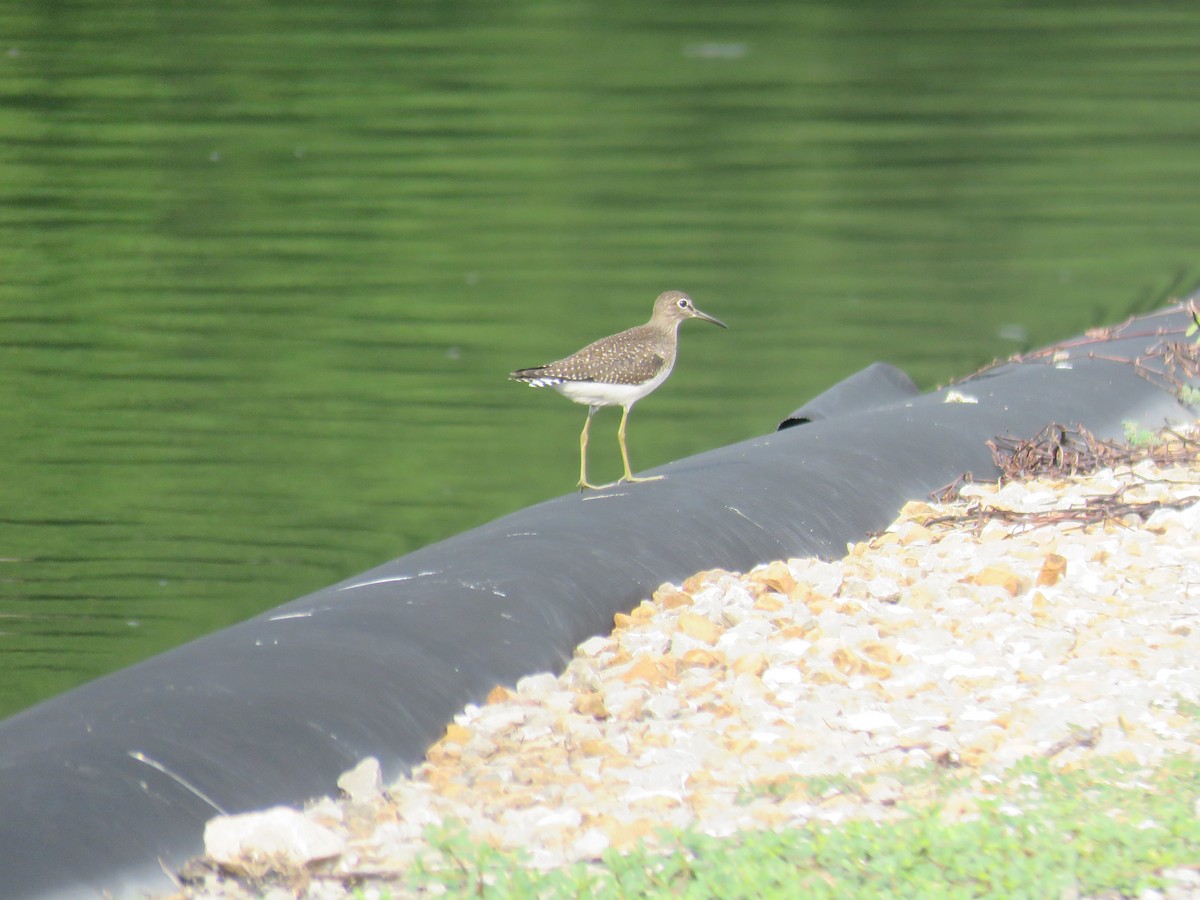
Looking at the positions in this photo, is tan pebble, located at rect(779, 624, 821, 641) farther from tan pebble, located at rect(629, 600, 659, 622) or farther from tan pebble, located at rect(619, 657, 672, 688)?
tan pebble, located at rect(629, 600, 659, 622)

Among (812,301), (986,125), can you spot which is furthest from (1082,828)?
(986,125)

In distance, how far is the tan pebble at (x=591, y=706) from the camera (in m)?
4.59

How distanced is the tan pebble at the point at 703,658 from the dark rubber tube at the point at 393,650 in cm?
37

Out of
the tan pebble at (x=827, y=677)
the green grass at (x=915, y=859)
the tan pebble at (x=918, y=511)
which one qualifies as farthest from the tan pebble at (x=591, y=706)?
the tan pebble at (x=918, y=511)

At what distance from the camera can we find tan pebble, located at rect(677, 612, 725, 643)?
5.03 m

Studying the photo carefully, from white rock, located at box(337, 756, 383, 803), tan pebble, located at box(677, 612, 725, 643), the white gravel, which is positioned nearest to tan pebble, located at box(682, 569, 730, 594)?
the white gravel

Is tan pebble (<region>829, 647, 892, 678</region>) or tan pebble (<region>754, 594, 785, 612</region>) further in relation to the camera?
tan pebble (<region>754, 594, 785, 612</region>)

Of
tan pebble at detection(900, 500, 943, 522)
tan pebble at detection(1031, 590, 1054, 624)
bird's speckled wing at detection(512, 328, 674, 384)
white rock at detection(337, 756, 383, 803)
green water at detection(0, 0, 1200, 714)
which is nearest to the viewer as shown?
white rock at detection(337, 756, 383, 803)

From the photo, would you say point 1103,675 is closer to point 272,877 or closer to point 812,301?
point 272,877

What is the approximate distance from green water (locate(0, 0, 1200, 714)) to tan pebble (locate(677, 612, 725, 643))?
7.99 ft

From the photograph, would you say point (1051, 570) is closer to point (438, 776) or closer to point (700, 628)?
point (700, 628)

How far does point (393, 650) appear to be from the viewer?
15.4 ft

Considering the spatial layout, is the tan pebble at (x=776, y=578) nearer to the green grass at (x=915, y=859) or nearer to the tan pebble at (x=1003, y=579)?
the tan pebble at (x=1003, y=579)

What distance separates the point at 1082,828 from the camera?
365 centimetres
